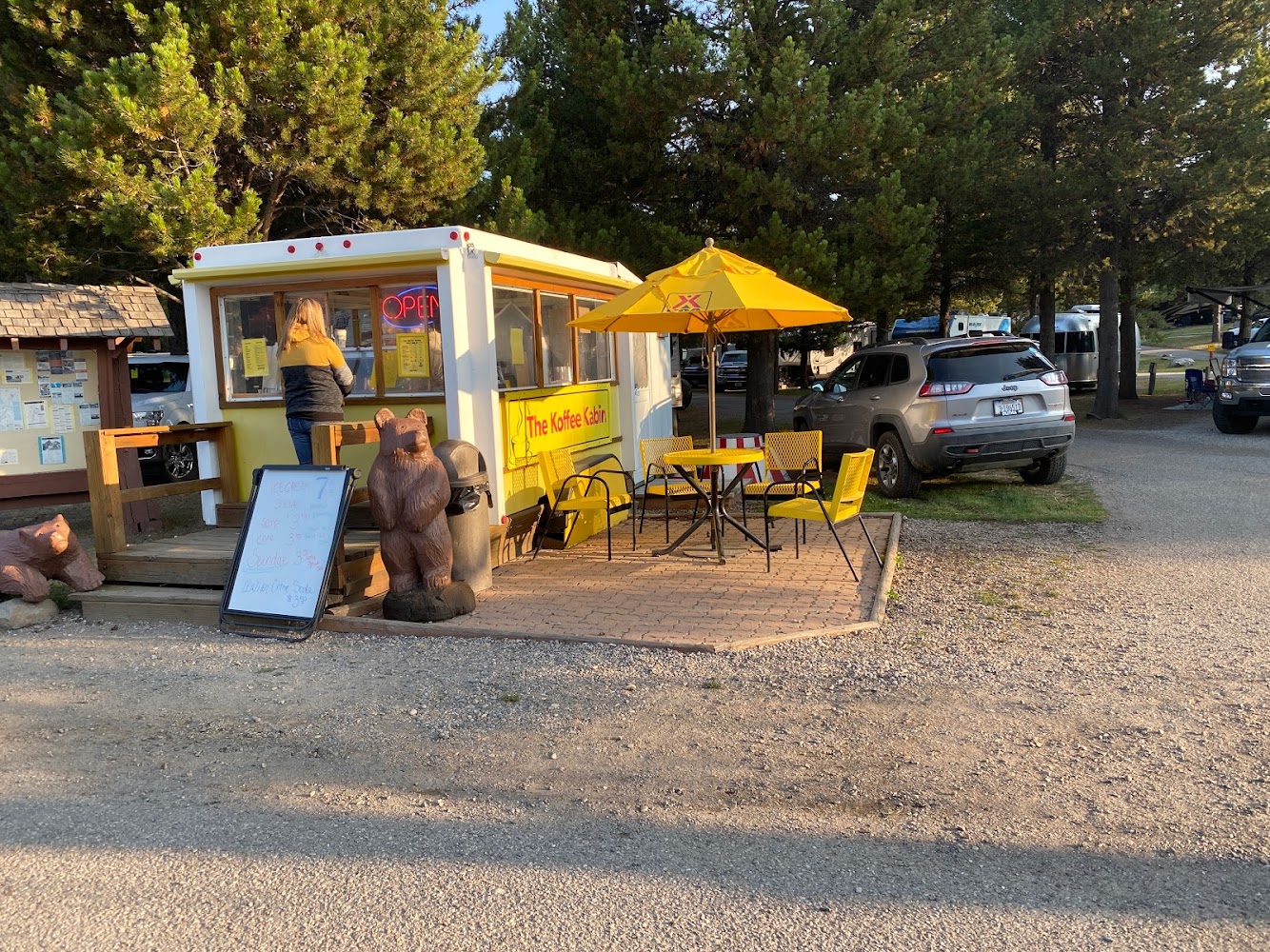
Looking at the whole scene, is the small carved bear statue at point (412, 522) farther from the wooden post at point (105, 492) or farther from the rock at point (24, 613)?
the rock at point (24, 613)

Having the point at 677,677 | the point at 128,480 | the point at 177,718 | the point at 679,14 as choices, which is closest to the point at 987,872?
the point at 677,677

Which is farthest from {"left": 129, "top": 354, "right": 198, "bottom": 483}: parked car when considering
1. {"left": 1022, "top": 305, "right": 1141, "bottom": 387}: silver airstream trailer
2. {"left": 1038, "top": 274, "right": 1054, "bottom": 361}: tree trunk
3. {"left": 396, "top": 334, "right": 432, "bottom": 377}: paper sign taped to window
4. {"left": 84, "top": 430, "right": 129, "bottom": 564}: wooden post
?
{"left": 1022, "top": 305, "right": 1141, "bottom": 387}: silver airstream trailer

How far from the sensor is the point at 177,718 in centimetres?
503

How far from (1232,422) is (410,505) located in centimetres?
1498

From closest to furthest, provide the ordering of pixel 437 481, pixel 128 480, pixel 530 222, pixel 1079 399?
1. pixel 437 481
2. pixel 128 480
3. pixel 530 222
4. pixel 1079 399

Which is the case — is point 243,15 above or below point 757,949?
above

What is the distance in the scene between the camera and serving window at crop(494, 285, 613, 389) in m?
8.06

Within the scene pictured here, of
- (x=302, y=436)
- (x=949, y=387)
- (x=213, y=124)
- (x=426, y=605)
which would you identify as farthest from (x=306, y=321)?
(x=949, y=387)

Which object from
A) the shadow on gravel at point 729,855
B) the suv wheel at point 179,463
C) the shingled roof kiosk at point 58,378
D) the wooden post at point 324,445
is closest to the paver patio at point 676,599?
the wooden post at point 324,445

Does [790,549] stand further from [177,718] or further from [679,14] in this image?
[679,14]

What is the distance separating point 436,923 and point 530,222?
→ 10847 millimetres

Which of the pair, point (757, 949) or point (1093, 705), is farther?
point (1093, 705)

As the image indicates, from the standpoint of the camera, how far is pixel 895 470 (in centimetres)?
1133

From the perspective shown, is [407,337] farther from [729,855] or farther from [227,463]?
[729,855]
